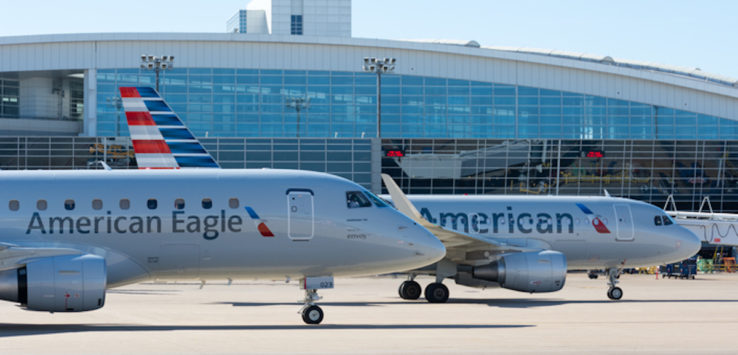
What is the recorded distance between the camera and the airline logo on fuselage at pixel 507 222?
3462 cm

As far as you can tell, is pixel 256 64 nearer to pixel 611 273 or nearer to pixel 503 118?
pixel 503 118

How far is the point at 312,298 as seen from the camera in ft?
78.0

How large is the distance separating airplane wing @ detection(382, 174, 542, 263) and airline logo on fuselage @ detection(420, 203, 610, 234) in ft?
2.59

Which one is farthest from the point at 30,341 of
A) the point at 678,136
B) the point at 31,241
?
the point at 678,136

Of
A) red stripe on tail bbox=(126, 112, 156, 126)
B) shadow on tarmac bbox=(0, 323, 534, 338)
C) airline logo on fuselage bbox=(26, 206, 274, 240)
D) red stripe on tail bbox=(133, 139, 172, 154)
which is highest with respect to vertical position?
red stripe on tail bbox=(126, 112, 156, 126)

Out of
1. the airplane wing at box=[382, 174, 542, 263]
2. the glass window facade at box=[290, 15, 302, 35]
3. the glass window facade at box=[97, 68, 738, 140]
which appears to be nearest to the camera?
the airplane wing at box=[382, 174, 542, 263]

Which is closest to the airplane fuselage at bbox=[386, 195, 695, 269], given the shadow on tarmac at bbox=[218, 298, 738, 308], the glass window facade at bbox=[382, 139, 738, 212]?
the shadow on tarmac at bbox=[218, 298, 738, 308]

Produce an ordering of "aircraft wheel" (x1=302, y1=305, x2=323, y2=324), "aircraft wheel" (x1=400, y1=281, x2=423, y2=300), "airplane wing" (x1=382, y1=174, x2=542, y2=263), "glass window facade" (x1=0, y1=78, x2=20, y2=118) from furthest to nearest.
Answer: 1. "glass window facade" (x1=0, y1=78, x2=20, y2=118)
2. "aircraft wheel" (x1=400, y1=281, x2=423, y2=300)
3. "airplane wing" (x1=382, y1=174, x2=542, y2=263)
4. "aircraft wheel" (x1=302, y1=305, x2=323, y2=324)

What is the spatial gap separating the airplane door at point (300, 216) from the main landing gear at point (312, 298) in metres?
1.07

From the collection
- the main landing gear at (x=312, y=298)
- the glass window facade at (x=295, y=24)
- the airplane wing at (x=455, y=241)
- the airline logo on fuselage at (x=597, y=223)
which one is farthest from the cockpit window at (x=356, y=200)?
the glass window facade at (x=295, y=24)

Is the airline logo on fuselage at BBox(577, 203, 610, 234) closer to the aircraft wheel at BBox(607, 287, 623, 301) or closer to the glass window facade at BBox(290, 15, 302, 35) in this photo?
the aircraft wheel at BBox(607, 287, 623, 301)

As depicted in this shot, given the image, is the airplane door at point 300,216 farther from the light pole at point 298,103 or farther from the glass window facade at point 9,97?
the glass window facade at point 9,97

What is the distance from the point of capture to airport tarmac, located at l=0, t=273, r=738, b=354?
61.5 ft

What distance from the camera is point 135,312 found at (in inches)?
1142
